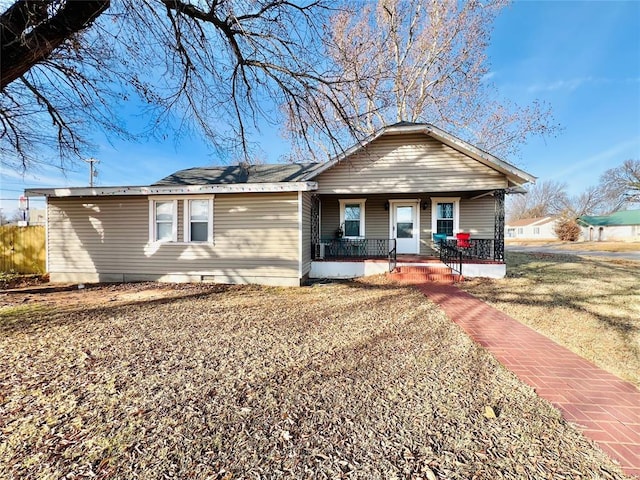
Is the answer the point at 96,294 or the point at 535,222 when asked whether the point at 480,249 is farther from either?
the point at 535,222

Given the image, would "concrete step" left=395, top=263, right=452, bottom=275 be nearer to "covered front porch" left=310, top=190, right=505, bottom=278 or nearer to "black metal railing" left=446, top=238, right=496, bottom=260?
"covered front porch" left=310, top=190, right=505, bottom=278

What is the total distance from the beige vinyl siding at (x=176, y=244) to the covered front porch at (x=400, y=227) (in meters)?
1.94

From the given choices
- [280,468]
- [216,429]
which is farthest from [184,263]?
[280,468]

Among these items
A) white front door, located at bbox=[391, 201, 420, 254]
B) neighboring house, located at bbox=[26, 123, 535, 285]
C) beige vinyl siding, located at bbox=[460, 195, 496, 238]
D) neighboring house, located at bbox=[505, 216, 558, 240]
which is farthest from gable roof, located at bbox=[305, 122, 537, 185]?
neighboring house, located at bbox=[505, 216, 558, 240]

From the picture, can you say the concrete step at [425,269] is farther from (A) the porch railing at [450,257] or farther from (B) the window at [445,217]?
(B) the window at [445,217]

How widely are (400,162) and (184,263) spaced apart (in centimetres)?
812

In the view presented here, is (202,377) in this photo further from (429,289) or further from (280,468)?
(429,289)

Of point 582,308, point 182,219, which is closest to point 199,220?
point 182,219

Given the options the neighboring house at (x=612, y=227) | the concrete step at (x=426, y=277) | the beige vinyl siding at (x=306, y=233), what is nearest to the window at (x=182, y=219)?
the beige vinyl siding at (x=306, y=233)

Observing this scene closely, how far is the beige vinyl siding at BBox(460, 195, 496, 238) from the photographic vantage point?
11.1m

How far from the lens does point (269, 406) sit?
2.55 m

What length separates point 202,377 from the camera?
308cm

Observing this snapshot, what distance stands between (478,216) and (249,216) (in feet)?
29.8

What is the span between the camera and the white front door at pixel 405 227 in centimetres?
1152
